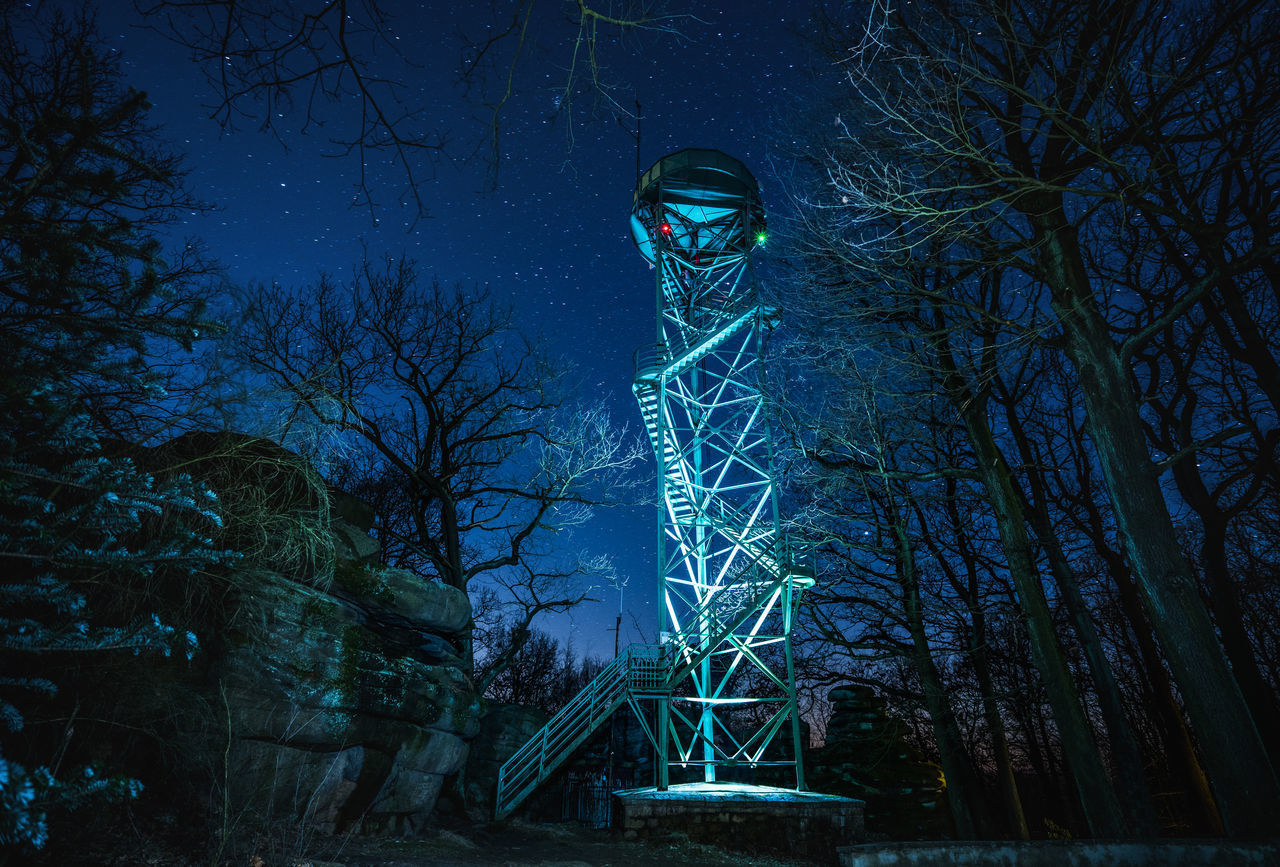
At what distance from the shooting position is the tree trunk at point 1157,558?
18.4 feet

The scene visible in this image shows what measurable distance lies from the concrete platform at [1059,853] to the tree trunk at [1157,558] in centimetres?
171

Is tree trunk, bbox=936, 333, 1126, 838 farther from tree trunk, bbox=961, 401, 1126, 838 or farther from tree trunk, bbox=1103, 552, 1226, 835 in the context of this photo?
tree trunk, bbox=1103, 552, 1226, 835

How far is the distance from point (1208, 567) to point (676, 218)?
14281mm

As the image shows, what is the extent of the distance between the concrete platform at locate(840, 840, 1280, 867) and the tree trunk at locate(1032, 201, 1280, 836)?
5.61ft

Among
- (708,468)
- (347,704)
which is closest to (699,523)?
(708,468)

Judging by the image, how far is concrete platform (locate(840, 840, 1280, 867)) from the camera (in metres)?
4.26

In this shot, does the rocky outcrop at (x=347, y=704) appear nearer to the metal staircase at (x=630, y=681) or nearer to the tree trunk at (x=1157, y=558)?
the metal staircase at (x=630, y=681)

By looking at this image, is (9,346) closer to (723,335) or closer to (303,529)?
(303,529)

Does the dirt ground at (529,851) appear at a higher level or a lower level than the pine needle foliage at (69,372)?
lower

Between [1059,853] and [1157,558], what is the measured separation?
331 centimetres

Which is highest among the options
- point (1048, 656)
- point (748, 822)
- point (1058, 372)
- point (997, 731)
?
point (1058, 372)

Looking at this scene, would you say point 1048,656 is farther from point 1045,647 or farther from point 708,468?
point 708,468

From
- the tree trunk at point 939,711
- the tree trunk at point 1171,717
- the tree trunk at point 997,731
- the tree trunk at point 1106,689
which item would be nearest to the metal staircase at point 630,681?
the tree trunk at point 939,711

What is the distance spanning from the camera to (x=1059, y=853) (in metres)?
4.46
